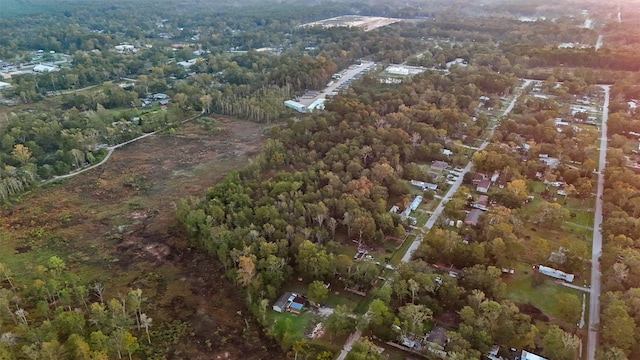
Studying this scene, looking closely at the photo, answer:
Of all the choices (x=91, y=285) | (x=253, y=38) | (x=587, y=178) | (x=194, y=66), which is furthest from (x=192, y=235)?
(x=253, y=38)

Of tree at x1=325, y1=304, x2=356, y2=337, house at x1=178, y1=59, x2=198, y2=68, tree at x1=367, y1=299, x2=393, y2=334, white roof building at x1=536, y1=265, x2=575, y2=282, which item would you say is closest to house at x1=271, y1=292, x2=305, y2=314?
tree at x1=325, y1=304, x2=356, y2=337

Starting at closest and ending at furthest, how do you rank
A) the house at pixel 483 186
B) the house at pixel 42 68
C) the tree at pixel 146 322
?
1. the tree at pixel 146 322
2. the house at pixel 483 186
3. the house at pixel 42 68

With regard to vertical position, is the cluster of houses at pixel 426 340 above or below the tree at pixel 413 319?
below

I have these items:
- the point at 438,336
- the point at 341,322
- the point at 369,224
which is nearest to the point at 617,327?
the point at 438,336

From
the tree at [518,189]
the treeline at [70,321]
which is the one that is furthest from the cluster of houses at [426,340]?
the tree at [518,189]

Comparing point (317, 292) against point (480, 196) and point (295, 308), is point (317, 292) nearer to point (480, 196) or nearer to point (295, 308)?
point (295, 308)

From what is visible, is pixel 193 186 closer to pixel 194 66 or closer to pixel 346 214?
pixel 346 214

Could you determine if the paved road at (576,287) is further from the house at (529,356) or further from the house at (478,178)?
the house at (478,178)
